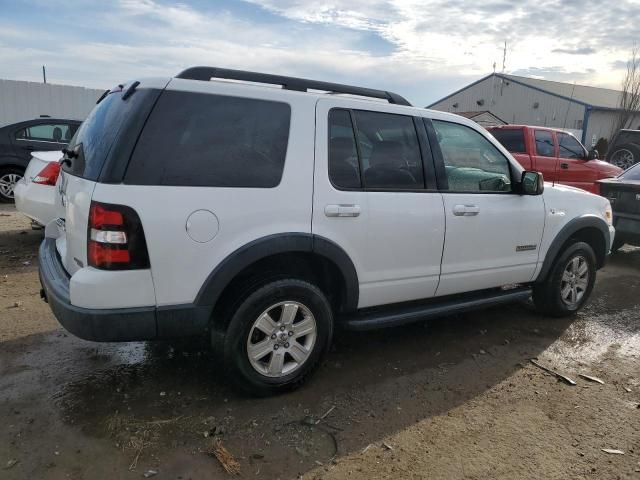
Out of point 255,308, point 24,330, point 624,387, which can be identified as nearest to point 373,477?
point 255,308

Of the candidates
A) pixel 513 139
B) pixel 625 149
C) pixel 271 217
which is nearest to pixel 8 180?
pixel 271 217

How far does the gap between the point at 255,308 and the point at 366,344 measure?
4.82 ft

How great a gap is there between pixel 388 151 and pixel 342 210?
653 mm

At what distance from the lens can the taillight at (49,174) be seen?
18.6 feet

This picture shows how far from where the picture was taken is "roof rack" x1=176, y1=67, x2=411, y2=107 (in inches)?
118

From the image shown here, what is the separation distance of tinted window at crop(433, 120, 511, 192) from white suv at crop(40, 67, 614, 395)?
1 cm

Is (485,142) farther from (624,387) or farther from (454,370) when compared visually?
(624,387)

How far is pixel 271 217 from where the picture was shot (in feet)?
9.69

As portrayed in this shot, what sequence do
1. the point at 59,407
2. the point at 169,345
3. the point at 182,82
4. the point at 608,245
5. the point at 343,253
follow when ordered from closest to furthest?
the point at 182,82, the point at 59,407, the point at 343,253, the point at 169,345, the point at 608,245

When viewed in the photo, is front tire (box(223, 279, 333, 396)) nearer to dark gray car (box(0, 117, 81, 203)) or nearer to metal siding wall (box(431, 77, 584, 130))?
dark gray car (box(0, 117, 81, 203))

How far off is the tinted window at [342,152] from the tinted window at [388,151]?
0.07 m

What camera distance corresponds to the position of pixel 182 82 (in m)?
2.81

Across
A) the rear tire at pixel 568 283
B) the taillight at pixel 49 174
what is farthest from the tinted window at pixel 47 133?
the rear tire at pixel 568 283

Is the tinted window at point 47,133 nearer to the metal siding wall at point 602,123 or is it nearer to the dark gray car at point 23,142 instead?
the dark gray car at point 23,142
